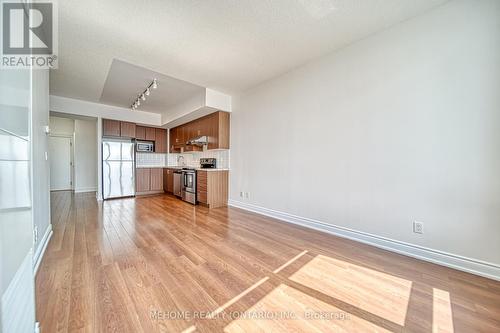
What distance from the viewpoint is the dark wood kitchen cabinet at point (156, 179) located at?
21.0ft

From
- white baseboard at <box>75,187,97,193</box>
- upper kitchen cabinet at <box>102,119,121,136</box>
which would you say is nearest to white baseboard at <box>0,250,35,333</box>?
upper kitchen cabinet at <box>102,119,121,136</box>

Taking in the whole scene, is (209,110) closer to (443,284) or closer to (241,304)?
(241,304)

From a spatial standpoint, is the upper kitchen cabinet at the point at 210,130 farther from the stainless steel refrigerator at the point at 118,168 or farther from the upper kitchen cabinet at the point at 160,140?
the stainless steel refrigerator at the point at 118,168

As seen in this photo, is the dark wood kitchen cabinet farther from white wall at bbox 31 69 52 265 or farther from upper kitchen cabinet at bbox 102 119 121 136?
white wall at bbox 31 69 52 265

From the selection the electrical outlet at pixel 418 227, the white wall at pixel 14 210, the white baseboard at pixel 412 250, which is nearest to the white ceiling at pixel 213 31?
the white wall at pixel 14 210

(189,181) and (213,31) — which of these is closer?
(213,31)

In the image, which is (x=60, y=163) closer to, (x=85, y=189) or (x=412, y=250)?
(x=85, y=189)

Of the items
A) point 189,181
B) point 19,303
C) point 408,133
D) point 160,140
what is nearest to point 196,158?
point 189,181

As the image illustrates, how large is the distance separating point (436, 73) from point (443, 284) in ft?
6.85

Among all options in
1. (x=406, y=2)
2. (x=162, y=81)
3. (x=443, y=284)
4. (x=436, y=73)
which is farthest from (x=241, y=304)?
(x=162, y=81)

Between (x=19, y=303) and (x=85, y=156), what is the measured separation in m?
7.49

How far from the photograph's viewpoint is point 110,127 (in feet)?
18.2

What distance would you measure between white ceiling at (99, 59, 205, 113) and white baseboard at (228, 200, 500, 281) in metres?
3.49

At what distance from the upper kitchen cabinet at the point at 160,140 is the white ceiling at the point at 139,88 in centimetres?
127
